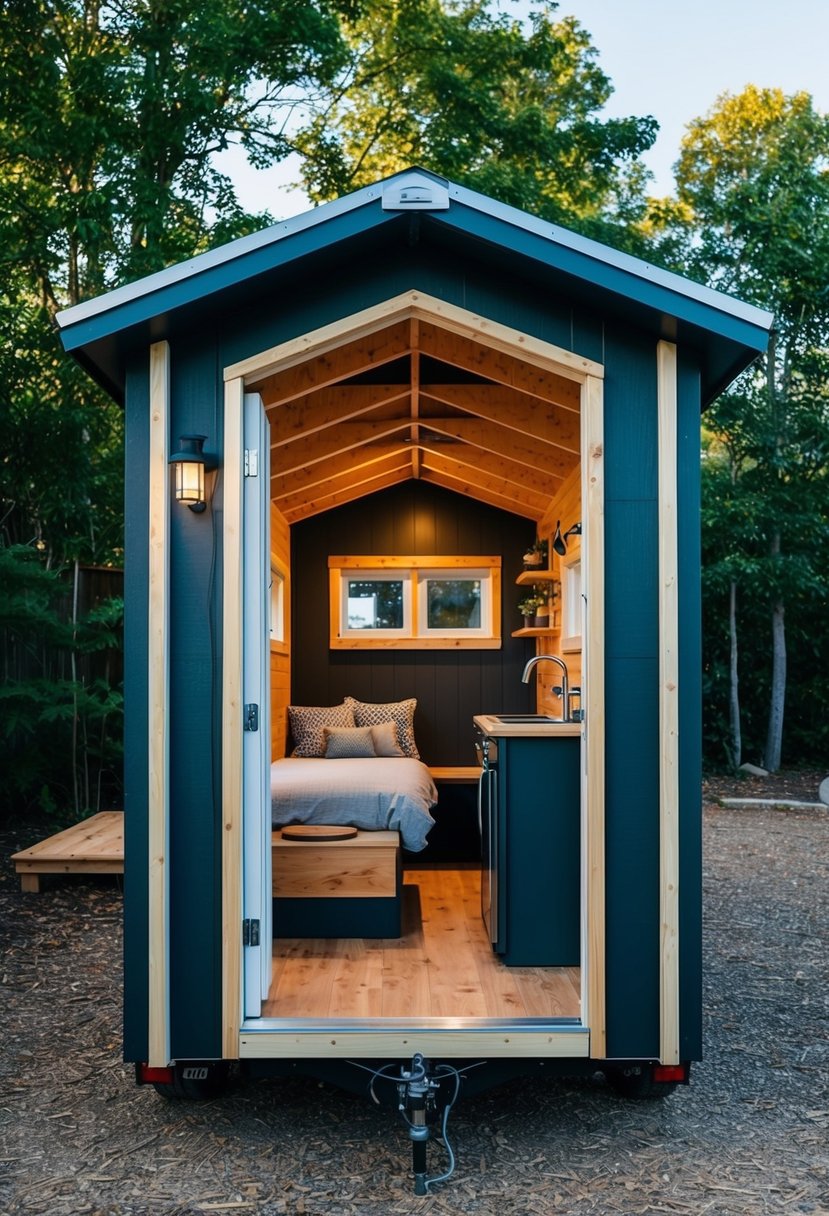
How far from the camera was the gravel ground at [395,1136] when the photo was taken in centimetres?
281

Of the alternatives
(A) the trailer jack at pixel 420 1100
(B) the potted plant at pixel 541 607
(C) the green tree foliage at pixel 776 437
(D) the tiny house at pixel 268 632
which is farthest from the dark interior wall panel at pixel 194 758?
(C) the green tree foliage at pixel 776 437

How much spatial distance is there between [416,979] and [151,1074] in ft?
3.36

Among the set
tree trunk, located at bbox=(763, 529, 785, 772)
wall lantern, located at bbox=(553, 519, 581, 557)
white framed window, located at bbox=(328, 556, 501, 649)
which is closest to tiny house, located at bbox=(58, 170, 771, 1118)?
wall lantern, located at bbox=(553, 519, 581, 557)

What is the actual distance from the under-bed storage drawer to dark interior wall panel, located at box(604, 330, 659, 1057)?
1.47m

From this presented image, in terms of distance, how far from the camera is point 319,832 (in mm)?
4652

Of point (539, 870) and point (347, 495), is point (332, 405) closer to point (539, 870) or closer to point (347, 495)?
point (347, 495)

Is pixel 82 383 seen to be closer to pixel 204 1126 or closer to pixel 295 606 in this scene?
pixel 295 606

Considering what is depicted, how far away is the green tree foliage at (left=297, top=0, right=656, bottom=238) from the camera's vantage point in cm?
1033

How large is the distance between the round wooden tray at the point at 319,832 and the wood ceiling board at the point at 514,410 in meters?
2.16

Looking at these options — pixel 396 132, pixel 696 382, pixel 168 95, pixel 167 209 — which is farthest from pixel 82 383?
pixel 696 382

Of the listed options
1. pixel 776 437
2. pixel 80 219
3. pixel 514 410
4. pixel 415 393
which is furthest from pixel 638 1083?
pixel 776 437

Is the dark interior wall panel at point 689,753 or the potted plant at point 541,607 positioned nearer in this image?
the dark interior wall panel at point 689,753

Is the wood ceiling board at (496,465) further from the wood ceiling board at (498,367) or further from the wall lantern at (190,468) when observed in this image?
the wall lantern at (190,468)

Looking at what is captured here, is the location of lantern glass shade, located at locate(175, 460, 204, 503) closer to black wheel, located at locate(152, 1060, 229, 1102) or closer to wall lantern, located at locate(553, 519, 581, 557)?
black wheel, located at locate(152, 1060, 229, 1102)
